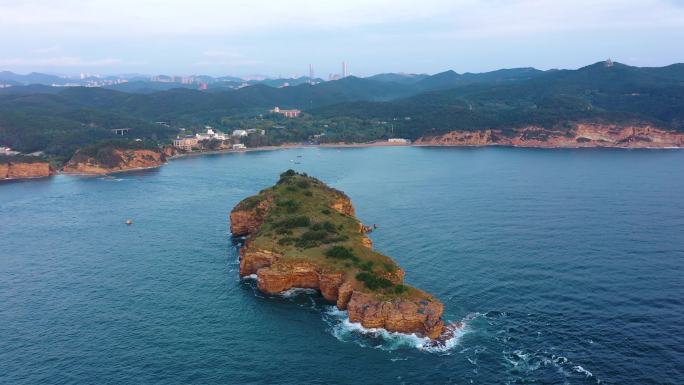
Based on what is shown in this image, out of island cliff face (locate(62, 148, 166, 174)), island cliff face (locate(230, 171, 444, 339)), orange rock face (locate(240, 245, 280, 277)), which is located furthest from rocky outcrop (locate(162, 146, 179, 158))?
orange rock face (locate(240, 245, 280, 277))

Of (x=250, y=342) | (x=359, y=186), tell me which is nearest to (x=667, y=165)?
(x=359, y=186)

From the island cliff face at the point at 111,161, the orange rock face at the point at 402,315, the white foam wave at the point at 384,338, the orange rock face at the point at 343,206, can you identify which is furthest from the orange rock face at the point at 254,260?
the island cliff face at the point at 111,161

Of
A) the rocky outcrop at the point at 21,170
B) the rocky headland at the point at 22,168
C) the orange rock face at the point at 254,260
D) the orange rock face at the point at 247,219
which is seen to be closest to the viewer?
the orange rock face at the point at 254,260

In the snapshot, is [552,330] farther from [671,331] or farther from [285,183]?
[285,183]

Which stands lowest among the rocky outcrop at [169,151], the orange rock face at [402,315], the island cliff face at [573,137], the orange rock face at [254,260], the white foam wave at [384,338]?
the white foam wave at [384,338]

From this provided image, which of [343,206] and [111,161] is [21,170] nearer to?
[111,161]

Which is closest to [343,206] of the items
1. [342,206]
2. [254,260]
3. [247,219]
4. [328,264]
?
[342,206]

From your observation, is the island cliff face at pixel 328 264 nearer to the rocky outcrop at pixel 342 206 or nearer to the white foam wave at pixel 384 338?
the white foam wave at pixel 384 338
